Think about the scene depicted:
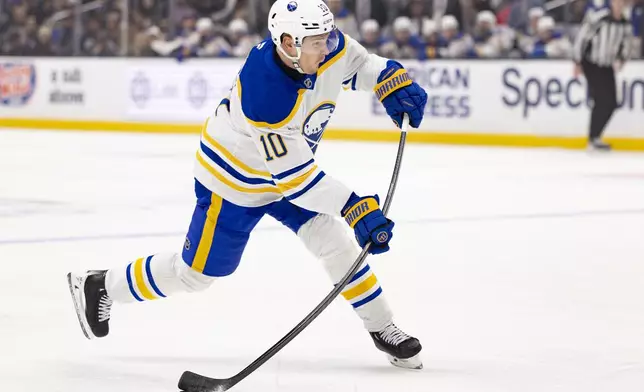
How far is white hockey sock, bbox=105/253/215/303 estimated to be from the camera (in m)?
3.13

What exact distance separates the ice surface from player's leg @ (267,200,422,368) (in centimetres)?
7

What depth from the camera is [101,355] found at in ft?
10.4

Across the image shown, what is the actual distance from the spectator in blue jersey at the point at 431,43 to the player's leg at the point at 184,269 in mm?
8718

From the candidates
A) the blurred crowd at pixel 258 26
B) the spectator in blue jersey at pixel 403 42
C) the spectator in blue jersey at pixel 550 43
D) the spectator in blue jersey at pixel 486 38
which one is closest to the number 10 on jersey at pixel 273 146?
the blurred crowd at pixel 258 26

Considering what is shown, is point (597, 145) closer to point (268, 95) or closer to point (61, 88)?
point (61, 88)

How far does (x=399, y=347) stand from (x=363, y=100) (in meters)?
9.04

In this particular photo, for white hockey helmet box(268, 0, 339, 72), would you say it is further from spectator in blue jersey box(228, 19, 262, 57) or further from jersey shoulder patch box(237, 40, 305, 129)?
spectator in blue jersey box(228, 19, 262, 57)

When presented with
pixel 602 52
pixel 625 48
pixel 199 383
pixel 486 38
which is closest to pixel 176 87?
pixel 486 38

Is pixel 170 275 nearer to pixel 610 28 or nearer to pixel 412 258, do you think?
pixel 412 258

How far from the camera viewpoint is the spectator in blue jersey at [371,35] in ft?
39.4

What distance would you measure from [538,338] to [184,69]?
395 inches

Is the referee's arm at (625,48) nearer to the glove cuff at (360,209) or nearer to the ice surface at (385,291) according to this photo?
the ice surface at (385,291)

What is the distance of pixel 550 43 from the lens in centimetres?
1116

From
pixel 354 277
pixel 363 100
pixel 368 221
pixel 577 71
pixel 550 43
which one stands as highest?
pixel 368 221
